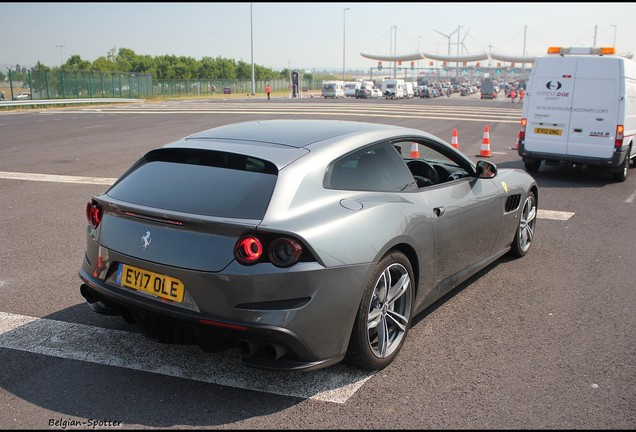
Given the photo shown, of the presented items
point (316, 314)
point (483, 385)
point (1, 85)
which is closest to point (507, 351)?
point (483, 385)

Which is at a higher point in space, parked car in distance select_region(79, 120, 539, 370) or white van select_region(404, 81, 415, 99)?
white van select_region(404, 81, 415, 99)

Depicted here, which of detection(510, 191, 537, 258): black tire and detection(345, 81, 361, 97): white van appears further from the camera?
detection(345, 81, 361, 97): white van

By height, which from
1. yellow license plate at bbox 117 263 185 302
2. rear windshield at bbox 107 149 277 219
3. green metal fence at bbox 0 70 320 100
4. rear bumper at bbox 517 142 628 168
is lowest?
rear bumper at bbox 517 142 628 168

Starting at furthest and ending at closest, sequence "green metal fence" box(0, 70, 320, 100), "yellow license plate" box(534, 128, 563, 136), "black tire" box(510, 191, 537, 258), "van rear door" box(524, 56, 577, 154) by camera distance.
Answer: "green metal fence" box(0, 70, 320, 100), "yellow license plate" box(534, 128, 563, 136), "van rear door" box(524, 56, 577, 154), "black tire" box(510, 191, 537, 258)

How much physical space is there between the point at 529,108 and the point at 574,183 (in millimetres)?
1814

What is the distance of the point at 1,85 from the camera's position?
135 ft

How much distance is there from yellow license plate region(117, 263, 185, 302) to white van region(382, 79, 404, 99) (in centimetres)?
6409

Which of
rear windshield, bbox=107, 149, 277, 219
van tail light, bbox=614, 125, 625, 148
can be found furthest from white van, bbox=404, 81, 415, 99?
rear windshield, bbox=107, 149, 277, 219

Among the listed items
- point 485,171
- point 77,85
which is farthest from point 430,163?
point 77,85

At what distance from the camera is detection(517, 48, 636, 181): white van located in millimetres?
11297

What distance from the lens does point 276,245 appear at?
328 cm

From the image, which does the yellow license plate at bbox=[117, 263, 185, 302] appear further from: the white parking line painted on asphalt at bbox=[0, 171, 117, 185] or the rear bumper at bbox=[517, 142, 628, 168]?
the rear bumper at bbox=[517, 142, 628, 168]

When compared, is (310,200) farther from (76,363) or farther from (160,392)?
(76,363)

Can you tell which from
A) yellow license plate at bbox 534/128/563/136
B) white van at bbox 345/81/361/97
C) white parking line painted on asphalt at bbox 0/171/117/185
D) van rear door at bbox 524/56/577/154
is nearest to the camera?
white parking line painted on asphalt at bbox 0/171/117/185
